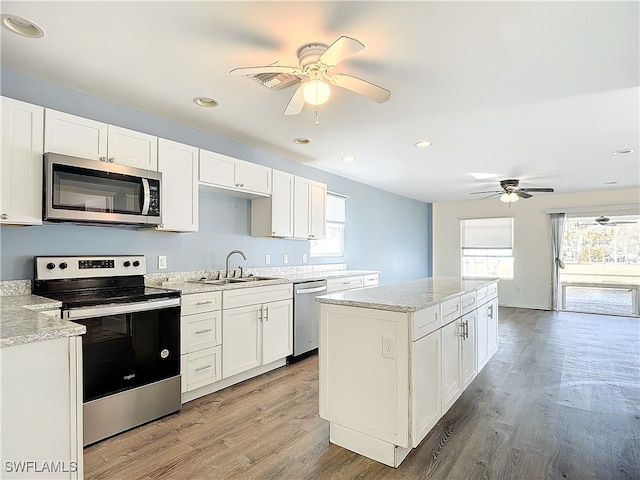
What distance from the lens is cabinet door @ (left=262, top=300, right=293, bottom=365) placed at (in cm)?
350

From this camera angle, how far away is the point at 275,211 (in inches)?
159

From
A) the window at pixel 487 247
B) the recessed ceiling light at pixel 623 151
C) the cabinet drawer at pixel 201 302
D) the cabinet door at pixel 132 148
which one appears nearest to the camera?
the cabinet door at pixel 132 148

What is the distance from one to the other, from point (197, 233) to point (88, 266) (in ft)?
3.50

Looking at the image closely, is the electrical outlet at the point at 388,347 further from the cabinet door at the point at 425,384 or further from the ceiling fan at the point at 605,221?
the ceiling fan at the point at 605,221

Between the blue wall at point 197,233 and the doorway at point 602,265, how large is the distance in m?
3.94

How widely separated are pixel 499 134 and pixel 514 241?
5.09 meters

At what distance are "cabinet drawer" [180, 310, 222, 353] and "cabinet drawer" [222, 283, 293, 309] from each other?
16 cm

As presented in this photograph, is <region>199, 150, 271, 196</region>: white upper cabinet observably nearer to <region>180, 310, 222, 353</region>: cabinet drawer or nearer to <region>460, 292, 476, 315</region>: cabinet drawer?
<region>180, 310, 222, 353</region>: cabinet drawer

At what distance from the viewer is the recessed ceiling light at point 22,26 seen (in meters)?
1.86

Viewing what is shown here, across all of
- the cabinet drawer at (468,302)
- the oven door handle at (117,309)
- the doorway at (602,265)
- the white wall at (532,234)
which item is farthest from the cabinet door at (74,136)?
the doorway at (602,265)

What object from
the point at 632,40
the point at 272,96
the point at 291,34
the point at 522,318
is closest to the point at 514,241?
the point at 522,318

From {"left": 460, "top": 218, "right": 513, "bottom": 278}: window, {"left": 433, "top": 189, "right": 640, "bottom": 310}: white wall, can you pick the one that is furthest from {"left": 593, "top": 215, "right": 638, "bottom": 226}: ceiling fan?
{"left": 460, "top": 218, "right": 513, "bottom": 278}: window

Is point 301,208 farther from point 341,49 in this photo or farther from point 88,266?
point 341,49

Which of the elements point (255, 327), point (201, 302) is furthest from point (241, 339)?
point (201, 302)
